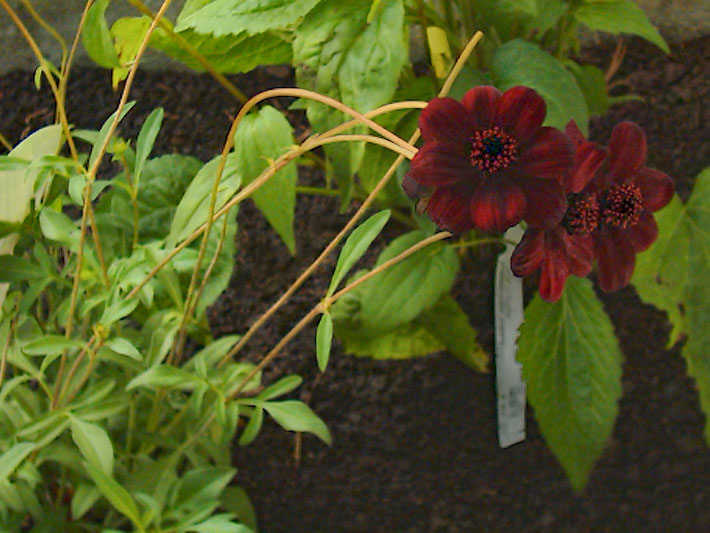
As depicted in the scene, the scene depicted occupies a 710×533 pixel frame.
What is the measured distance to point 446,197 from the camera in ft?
1.39

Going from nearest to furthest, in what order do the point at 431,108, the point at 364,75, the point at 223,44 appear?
the point at 431,108 → the point at 364,75 → the point at 223,44

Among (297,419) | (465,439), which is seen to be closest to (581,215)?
(297,419)

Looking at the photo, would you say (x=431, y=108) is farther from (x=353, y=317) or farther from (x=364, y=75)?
(x=353, y=317)

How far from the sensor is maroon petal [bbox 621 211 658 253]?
504mm

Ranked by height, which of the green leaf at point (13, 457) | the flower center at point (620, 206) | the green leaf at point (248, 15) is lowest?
the green leaf at point (13, 457)

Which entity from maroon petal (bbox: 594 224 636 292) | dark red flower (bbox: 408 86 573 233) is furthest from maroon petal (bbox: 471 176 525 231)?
maroon petal (bbox: 594 224 636 292)

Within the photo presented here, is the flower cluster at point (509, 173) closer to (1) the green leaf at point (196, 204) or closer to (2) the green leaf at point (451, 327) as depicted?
(1) the green leaf at point (196, 204)

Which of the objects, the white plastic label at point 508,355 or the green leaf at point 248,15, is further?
the white plastic label at point 508,355

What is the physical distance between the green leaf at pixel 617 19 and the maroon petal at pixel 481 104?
1.11ft

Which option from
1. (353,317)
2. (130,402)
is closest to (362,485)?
(353,317)

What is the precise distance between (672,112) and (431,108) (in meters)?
0.63

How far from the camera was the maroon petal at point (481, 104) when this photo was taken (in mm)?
429

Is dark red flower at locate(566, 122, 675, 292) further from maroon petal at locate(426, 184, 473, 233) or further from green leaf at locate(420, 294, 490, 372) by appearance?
green leaf at locate(420, 294, 490, 372)

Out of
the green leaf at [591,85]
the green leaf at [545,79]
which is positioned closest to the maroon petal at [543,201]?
the green leaf at [545,79]
